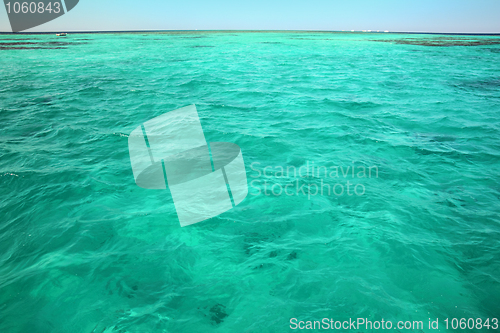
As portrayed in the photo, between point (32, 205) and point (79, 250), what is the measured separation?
2492 millimetres

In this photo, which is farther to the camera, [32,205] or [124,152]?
[124,152]

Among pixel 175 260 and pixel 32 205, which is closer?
pixel 175 260

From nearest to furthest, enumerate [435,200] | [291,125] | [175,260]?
1. [175,260]
2. [435,200]
3. [291,125]

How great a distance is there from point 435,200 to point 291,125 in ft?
22.2

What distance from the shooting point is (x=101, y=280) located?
15.1 ft

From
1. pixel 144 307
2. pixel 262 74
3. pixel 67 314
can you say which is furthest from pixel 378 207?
pixel 262 74

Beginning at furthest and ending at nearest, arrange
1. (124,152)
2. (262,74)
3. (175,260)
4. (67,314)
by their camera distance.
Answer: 1. (262,74)
2. (124,152)
3. (175,260)
4. (67,314)

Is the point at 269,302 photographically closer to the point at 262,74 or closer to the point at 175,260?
the point at 175,260

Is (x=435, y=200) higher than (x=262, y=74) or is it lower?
lower

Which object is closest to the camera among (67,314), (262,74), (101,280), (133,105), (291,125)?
(67,314)

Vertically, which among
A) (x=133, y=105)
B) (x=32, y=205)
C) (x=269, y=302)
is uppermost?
(x=133, y=105)

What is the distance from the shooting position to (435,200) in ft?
21.8

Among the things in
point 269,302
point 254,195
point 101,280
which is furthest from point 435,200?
point 101,280

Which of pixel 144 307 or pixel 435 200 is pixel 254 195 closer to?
pixel 144 307
